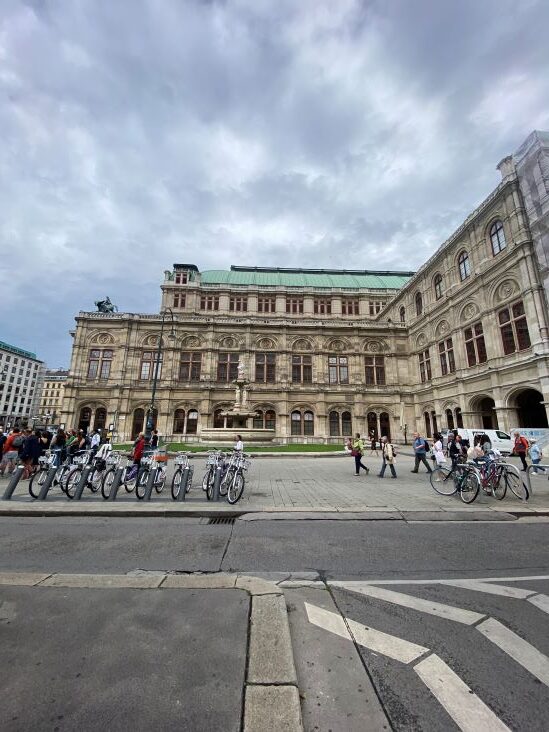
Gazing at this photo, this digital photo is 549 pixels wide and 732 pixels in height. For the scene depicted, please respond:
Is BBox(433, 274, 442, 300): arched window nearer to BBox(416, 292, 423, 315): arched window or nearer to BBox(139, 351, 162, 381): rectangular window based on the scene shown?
BBox(416, 292, 423, 315): arched window

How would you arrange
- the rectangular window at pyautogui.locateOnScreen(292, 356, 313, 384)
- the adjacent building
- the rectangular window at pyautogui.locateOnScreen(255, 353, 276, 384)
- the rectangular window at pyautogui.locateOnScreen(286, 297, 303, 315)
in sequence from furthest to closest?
1. the adjacent building
2. the rectangular window at pyautogui.locateOnScreen(286, 297, 303, 315)
3. the rectangular window at pyautogui.locateOnScreen(292, 356, 313, 384)
4. the rectangular window at pyautogui.locateOnScreen(255, 353, 276, 384)

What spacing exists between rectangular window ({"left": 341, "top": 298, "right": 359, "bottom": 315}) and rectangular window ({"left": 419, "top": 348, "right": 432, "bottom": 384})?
13612 mm

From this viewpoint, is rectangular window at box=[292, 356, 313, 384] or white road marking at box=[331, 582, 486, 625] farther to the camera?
rectangular window at box=[292, 356, 313, 384]

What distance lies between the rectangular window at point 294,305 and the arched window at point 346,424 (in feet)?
56.9

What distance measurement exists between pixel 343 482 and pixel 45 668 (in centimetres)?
1095

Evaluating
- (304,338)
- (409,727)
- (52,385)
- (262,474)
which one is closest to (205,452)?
(262,474)

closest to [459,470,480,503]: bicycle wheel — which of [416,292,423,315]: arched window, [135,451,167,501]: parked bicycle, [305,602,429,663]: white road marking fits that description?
[305,602,429,663]: white road marking

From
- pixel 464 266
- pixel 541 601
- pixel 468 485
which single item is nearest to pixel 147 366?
pixel 464 266

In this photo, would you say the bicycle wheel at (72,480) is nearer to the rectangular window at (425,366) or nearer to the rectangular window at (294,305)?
the rectangular window at (425,366)

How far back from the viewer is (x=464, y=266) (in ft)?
107

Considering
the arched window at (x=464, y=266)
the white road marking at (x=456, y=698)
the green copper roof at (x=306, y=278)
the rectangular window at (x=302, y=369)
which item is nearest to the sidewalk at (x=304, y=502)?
the white road marking at (x=456, y=698)

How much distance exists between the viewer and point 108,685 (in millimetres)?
2322

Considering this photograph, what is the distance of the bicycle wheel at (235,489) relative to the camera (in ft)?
28.5

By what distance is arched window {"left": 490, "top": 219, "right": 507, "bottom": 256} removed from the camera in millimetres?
27969
